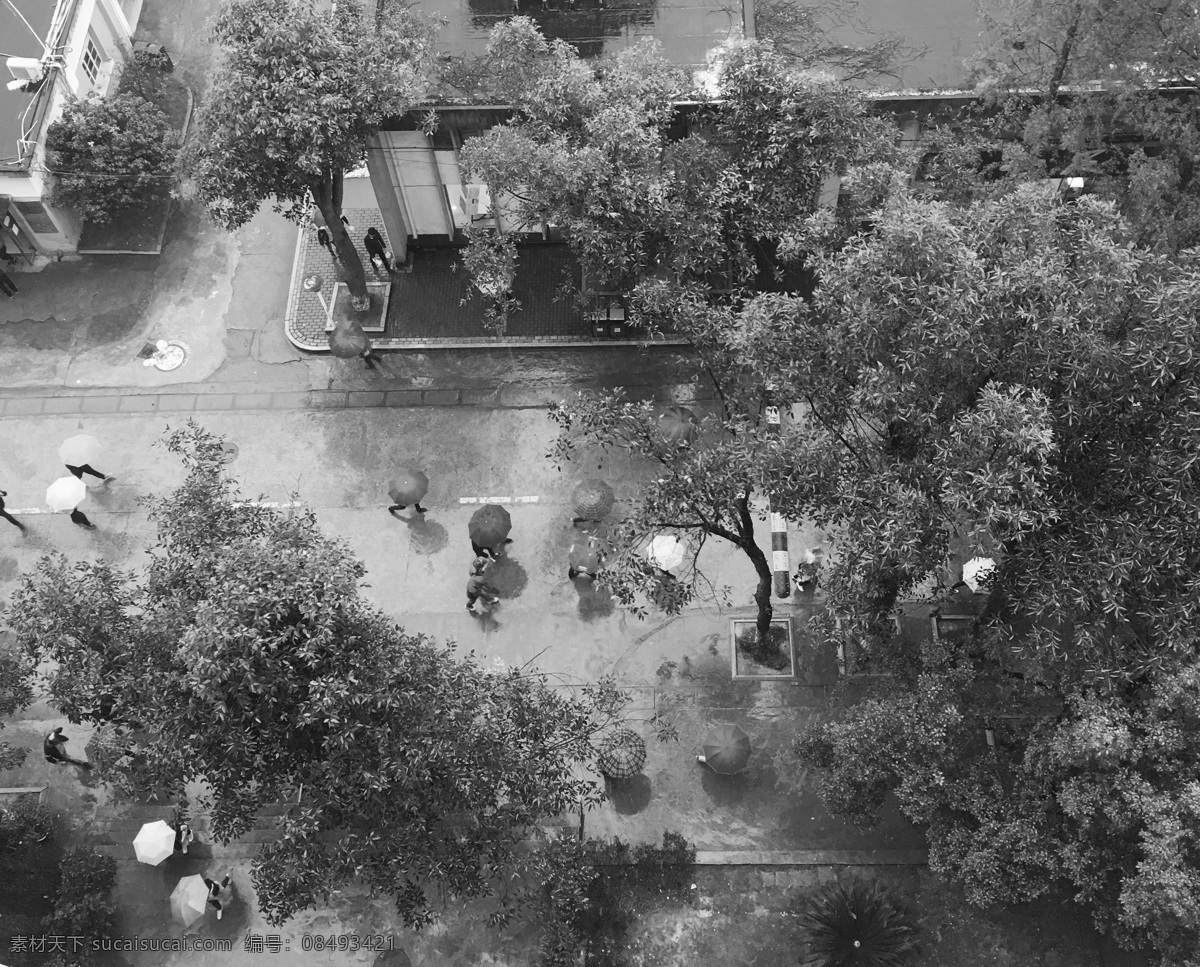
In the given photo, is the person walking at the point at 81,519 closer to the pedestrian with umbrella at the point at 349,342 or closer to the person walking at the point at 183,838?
the pedestrian with umbrella at the point at 349,342

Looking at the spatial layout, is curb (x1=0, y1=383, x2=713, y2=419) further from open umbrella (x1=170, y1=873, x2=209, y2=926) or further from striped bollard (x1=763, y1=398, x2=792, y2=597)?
open umbrella (x1=170, y1=873, x2=209, y2=926)

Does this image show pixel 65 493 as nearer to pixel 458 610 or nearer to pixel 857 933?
pixel 458 610

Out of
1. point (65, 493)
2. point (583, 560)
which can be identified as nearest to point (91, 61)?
point (65, 493)

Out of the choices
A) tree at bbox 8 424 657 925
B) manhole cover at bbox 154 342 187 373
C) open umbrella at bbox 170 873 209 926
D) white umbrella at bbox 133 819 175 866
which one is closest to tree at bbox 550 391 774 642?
tree at bbox 8 424 657 925

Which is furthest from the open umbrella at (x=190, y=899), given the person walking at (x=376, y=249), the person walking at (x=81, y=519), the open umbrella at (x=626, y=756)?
the person walking at (x=376, y=249)

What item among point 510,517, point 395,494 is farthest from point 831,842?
point 395,494

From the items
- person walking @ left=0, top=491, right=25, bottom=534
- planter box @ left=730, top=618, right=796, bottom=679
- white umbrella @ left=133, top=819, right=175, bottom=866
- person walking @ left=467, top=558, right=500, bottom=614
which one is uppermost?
person walking @ left=0, top=491, right=25, bottom=534
